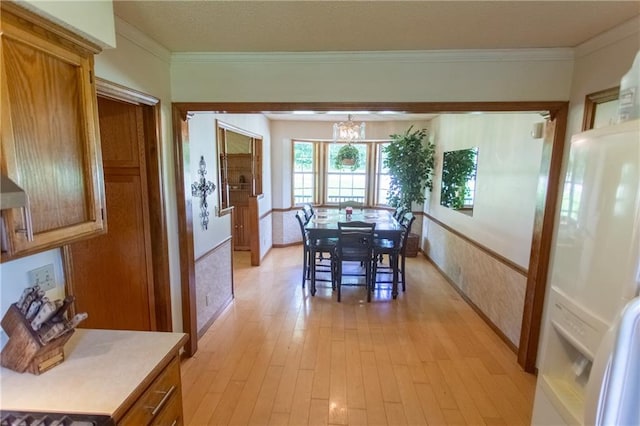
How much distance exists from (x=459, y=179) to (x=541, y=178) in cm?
200

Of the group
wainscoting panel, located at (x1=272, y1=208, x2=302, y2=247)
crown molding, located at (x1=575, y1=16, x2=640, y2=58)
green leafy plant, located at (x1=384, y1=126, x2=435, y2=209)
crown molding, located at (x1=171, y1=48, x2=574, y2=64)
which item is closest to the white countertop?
crown molding, located at (x1=171, y1=48, x2=574, y2=64)

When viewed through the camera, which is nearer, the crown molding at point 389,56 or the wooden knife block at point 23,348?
the wooden knife block at point 23,348

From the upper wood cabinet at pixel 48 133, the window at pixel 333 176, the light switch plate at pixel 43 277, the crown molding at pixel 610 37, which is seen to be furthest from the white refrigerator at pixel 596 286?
the window at pixel 333 176

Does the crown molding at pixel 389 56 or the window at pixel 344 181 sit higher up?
the crown molding at pixel 389 56

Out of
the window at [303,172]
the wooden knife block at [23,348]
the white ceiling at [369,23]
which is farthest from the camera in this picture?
the window at [303,172]

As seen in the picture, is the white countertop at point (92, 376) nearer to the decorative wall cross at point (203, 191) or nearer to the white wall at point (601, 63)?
the decorative wall cross at point (203, 191)

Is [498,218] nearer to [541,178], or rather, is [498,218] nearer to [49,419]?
[541,178]

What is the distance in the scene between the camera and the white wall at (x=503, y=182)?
9.24 ft

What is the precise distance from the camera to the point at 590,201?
116 cm

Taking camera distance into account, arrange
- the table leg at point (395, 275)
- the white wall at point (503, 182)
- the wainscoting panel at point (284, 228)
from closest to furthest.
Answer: the white wall at point (503, 182), the table leg at point (395, 275), the wainscoting panel at point (284, 228)

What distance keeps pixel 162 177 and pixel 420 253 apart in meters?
4.90

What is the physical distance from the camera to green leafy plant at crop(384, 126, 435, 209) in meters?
5.67

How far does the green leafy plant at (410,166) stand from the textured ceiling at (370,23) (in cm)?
341

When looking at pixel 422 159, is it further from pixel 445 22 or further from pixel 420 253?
pixel 445 22
